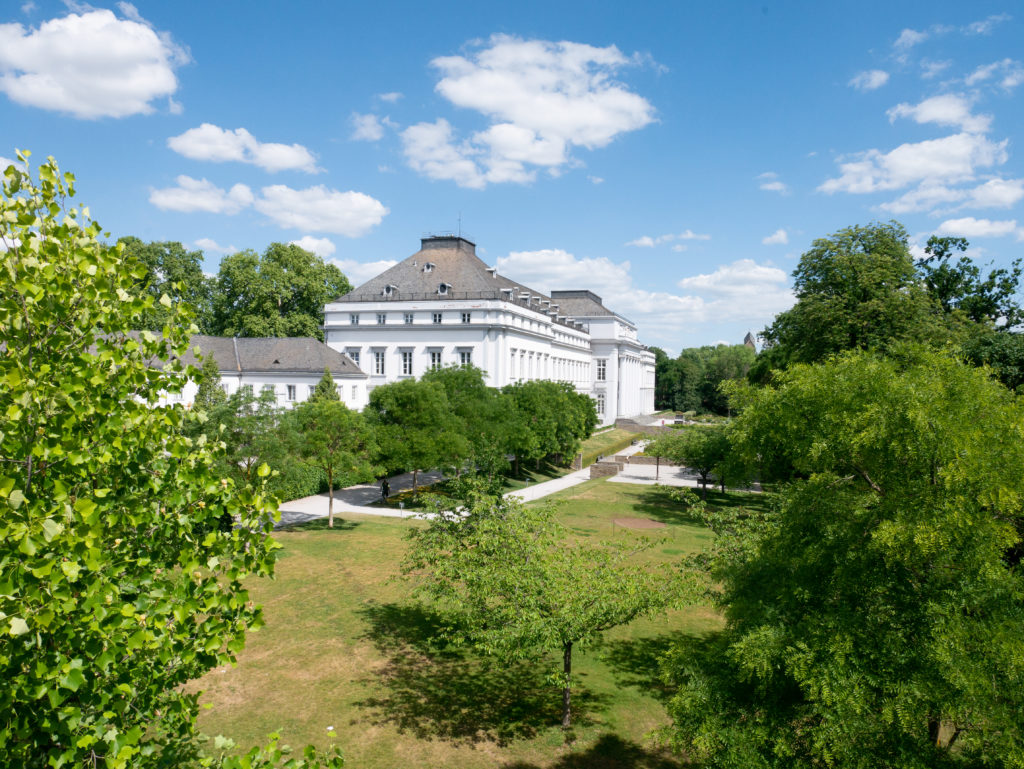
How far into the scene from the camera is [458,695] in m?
15.8

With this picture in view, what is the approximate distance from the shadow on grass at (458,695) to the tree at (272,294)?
192 ft

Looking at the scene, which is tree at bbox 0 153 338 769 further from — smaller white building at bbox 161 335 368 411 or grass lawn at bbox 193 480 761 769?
smaller white building at bbox 161 335 368 411

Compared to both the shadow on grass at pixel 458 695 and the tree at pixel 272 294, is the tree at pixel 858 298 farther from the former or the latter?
the tree at pixel 272 294

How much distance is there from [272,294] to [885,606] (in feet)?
238

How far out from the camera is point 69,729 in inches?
171

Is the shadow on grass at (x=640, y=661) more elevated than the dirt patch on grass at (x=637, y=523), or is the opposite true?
the dirt patch on grass at (x=637, y=523)

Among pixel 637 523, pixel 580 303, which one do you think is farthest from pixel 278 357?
pixel 580 303

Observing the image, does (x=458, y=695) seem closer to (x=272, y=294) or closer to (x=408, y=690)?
(x=408, y=690)

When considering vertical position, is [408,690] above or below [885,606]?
below

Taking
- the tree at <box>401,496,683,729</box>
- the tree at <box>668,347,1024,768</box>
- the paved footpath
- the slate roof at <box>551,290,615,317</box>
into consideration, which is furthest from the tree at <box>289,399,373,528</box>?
the slate roof at <box>551,290,615,317</box>

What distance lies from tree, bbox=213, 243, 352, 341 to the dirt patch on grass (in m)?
48.9

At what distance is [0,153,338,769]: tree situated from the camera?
417cm

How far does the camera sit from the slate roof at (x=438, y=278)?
61.5 meters

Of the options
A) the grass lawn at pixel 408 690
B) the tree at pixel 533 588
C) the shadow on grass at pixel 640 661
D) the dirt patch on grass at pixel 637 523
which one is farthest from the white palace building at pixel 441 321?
the tree at pixel 533 588
